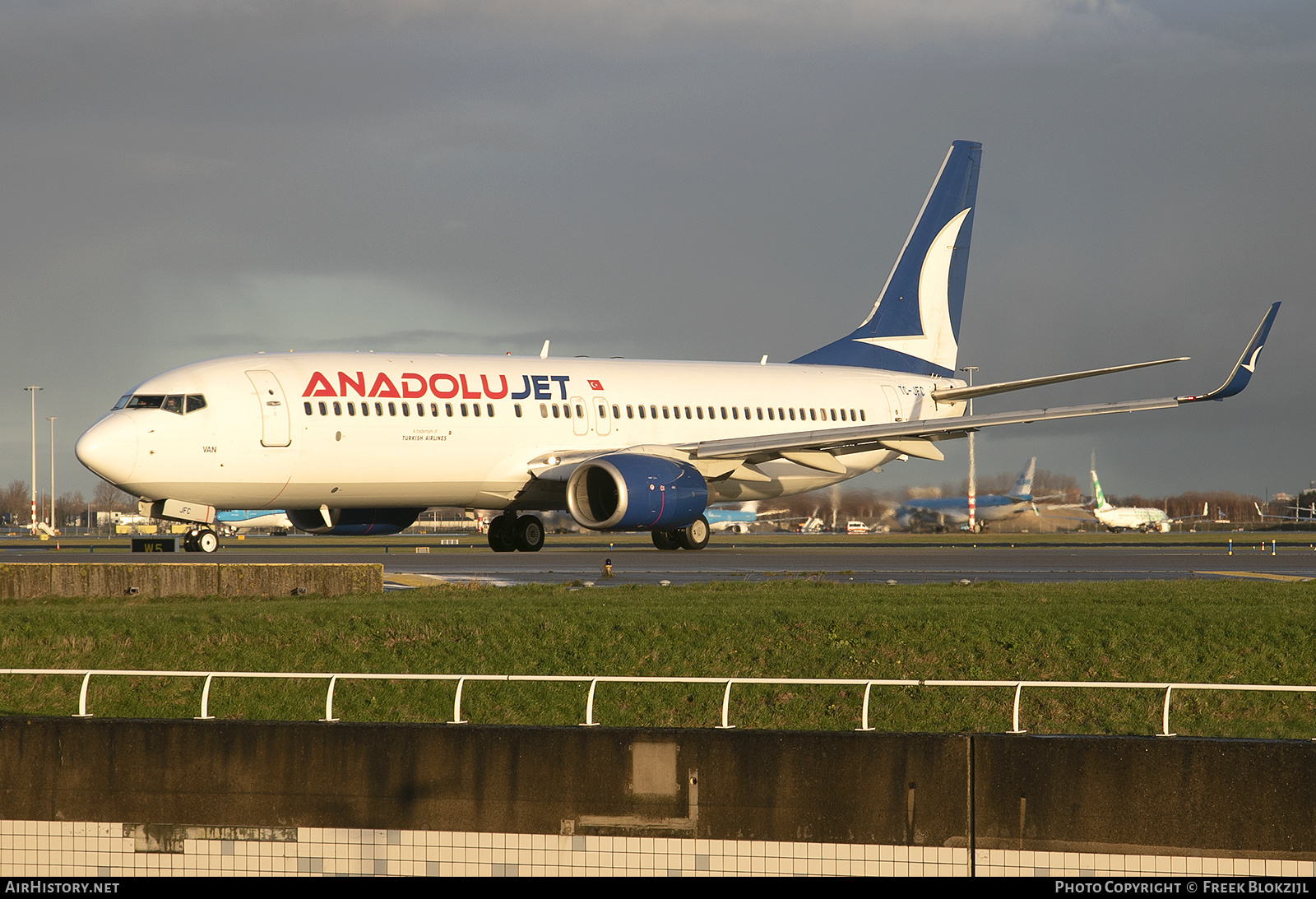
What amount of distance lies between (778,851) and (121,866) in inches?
199

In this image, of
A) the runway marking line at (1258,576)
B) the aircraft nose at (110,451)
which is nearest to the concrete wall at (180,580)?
the aircraft nose at (110,451)

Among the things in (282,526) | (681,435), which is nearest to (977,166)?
(681,435)

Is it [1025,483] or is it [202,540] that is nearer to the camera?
[202,540]

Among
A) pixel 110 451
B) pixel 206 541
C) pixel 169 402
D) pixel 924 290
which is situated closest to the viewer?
pixel 110 451

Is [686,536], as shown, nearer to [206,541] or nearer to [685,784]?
[206,541]

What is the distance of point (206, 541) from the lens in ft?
103

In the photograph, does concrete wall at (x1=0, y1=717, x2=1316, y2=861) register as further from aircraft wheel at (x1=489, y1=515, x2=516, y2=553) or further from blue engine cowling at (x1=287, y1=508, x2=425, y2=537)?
aircraft wheel at (x1=489, y1=515, x2=516, y2=553)

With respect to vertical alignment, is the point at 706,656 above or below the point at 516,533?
below

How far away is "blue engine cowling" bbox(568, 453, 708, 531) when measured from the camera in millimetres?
31797

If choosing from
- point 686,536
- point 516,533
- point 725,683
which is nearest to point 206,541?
point 516,533

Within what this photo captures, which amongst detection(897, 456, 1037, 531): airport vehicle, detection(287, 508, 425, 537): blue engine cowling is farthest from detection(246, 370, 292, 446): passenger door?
detection(897, 456, 1037, 531): airport vehicle

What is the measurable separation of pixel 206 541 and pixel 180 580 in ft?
25.4

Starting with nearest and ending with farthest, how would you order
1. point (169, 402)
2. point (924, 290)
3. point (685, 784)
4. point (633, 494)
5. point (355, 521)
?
point (685, 784)
point (169, 402)
point (633, 494)
point (355, 521)
point (924, 290)

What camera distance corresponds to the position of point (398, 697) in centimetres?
1875
